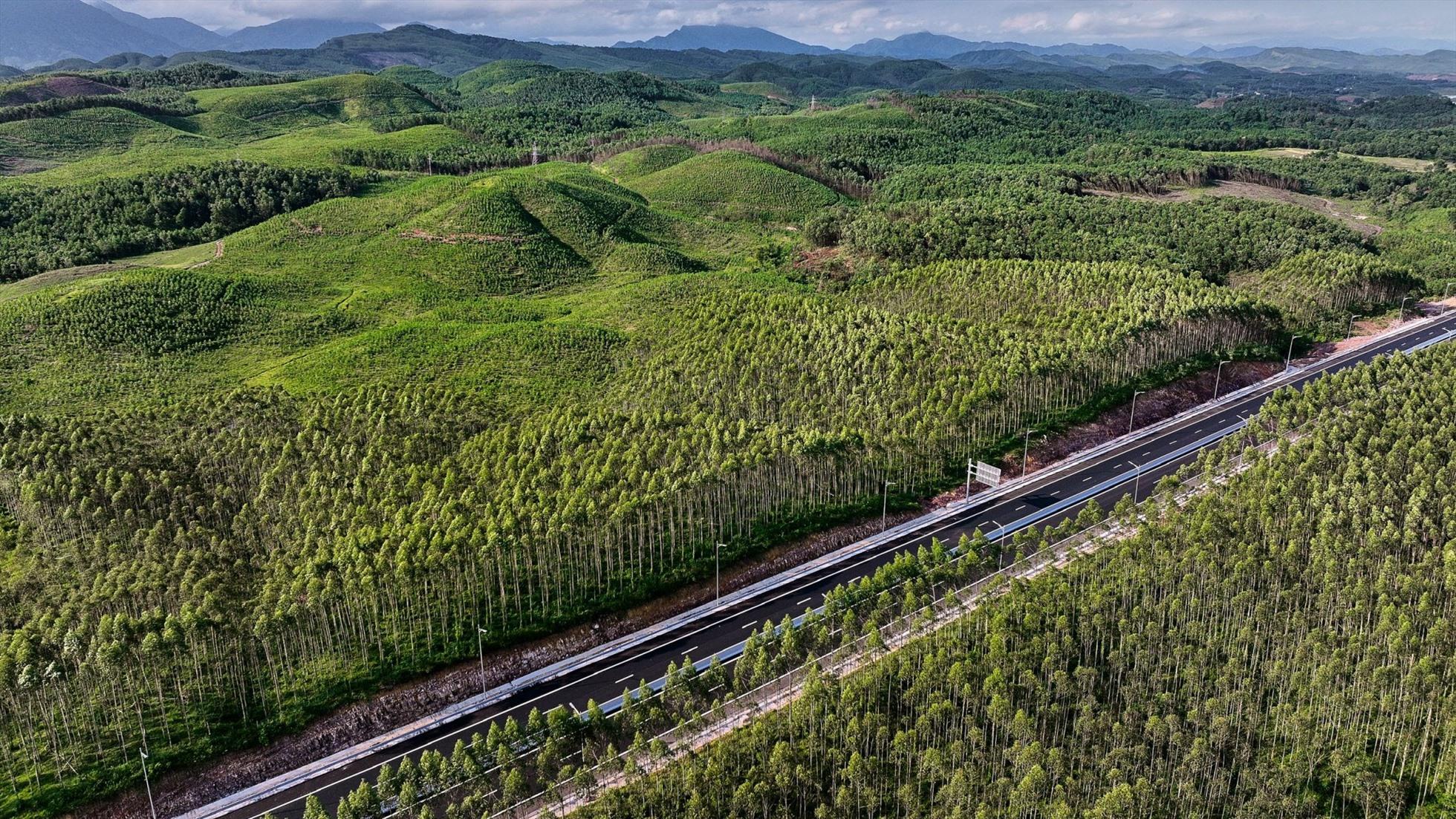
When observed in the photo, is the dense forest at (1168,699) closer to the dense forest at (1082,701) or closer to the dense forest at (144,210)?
the dense forest at (1082,701)

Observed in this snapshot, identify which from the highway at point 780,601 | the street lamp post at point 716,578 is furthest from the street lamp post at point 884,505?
the street lamp post at point 716,578

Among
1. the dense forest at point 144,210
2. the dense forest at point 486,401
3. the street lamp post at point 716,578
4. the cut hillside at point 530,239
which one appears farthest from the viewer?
the cut hillside at point 530,239

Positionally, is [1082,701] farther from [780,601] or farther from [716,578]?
[716,578]

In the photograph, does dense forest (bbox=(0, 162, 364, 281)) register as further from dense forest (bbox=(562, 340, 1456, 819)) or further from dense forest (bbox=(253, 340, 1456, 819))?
dense forest (bbox=(562, 340, 1456, 819))

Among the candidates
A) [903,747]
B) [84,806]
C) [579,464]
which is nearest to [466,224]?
[579,464]

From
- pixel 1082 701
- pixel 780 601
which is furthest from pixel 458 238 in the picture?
pixel 1082 701

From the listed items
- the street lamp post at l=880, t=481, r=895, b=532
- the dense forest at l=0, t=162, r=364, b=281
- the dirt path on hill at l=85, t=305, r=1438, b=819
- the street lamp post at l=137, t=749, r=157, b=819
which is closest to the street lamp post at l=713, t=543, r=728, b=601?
the dirt path on hill at l=85, t=305, r=1438, b=819

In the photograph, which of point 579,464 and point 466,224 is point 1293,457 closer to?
point 579,464
